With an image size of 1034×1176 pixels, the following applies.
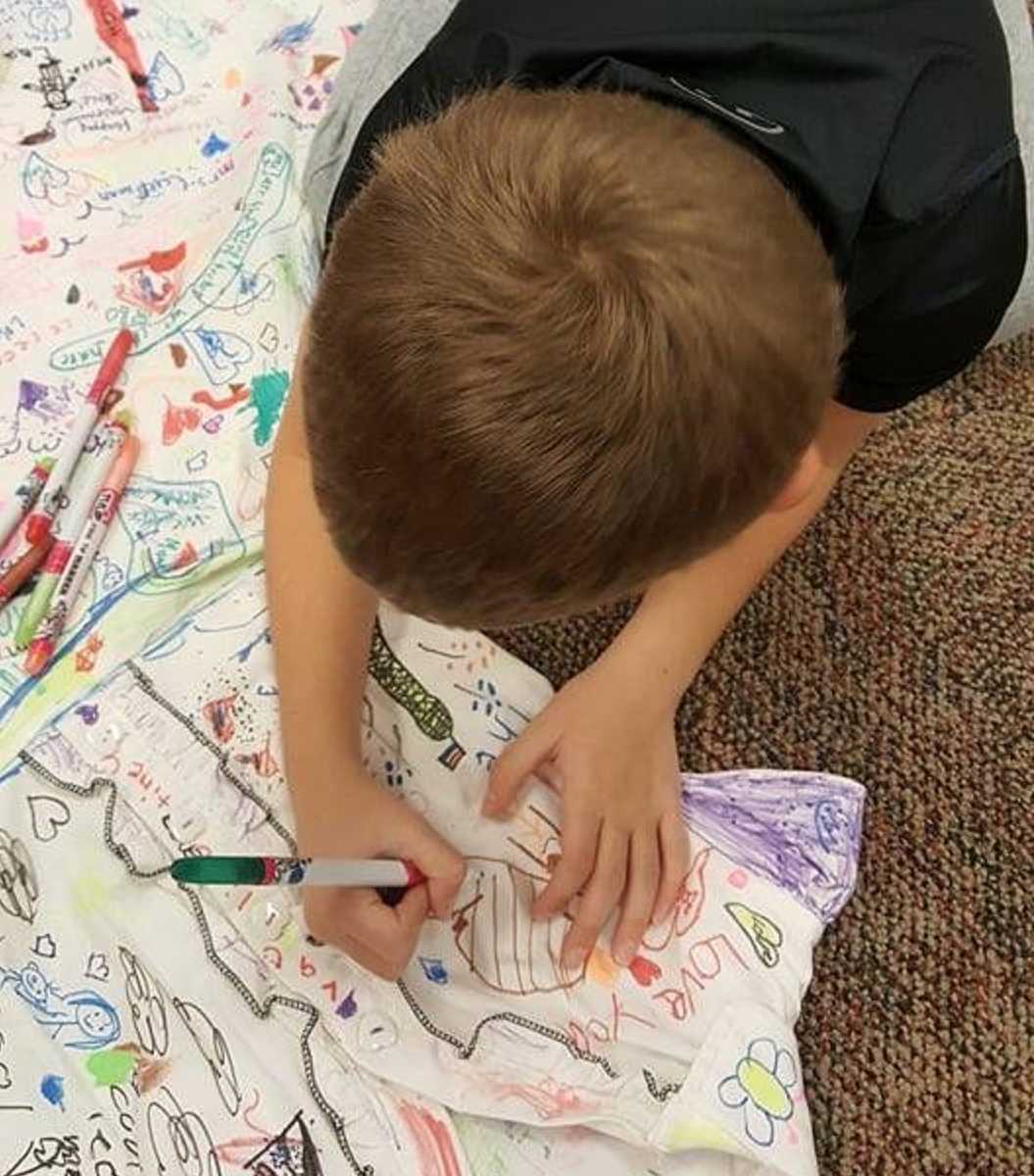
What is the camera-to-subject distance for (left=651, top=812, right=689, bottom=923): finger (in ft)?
2.15

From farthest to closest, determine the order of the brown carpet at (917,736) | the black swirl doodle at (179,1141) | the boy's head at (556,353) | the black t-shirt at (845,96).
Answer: the brown carpet at (917,736)
the black swirl doodle at (179,1141)
the black t-shirt at (845,96)
the boy's head at (556,353)

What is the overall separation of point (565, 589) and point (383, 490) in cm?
6

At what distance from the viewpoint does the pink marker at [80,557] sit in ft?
2.21

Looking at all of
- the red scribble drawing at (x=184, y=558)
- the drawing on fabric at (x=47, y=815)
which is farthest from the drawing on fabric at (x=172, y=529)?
the drawing on fabric at (x=47, y=815)

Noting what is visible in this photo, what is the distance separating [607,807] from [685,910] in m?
0.06

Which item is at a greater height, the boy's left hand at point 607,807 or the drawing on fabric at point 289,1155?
the boy's left hand at point 607,807

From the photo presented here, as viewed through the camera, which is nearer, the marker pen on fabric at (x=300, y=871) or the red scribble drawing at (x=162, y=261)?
the marker pen on fabric at (x=300, y=871)

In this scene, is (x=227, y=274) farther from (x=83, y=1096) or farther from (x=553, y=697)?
(x=83, y=1096)

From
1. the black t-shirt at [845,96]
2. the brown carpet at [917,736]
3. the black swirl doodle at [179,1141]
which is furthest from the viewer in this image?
the brown carpet at [917,736]

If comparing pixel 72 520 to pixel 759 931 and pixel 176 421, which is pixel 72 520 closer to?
pixel 176 421

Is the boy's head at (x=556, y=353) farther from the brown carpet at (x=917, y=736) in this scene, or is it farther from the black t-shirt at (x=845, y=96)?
the brown carpet at (x=917, y=736)

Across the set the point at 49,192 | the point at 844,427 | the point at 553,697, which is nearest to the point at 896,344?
the point at 844,427

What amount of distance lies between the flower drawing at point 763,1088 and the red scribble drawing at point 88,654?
1.08 ft

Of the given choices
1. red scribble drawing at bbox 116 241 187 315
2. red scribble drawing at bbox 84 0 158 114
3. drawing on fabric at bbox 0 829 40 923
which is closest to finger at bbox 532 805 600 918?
drawing on fabric at bbox 0 829 40 923
